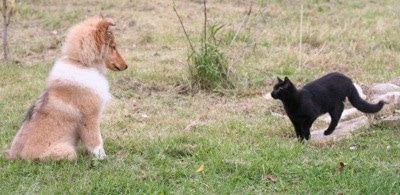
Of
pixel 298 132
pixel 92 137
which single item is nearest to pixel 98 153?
pixel 92 137

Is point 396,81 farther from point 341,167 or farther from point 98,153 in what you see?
point 98,153

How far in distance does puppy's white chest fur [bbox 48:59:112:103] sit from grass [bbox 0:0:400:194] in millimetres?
620

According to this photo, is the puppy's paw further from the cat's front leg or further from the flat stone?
the flat stone

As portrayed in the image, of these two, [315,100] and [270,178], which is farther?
[315,100]

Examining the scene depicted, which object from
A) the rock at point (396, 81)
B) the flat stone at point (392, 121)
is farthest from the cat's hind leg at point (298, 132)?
the rock at point (396, 81)

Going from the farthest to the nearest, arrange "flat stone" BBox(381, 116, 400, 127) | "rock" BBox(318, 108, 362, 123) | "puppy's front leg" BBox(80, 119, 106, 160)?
"rock" BBox(318, 108, 362, 123), "flat stone" BBox(381, 116, 400, 127), "puppy's front leg" BBox(80, 119, 106, 160)

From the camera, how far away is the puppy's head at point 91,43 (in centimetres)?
558

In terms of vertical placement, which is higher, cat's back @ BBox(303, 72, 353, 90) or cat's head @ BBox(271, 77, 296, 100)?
cat's head @ BBox(271, 77, 296, 100)

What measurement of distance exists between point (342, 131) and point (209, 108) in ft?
6.45

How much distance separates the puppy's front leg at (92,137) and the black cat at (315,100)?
63.3 inches

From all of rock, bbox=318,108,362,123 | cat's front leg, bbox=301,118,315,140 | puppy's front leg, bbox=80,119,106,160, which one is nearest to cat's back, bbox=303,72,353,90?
cat's front leg, bbox=301,118,315,140

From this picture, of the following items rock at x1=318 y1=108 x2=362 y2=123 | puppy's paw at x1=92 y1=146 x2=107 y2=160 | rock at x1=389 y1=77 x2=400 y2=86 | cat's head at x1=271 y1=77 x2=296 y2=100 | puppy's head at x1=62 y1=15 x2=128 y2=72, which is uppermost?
puppy's head at x1=62 y1=15 x2=128 y2=72

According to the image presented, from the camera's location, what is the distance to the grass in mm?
5047

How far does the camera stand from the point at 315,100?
5926 millimetres
